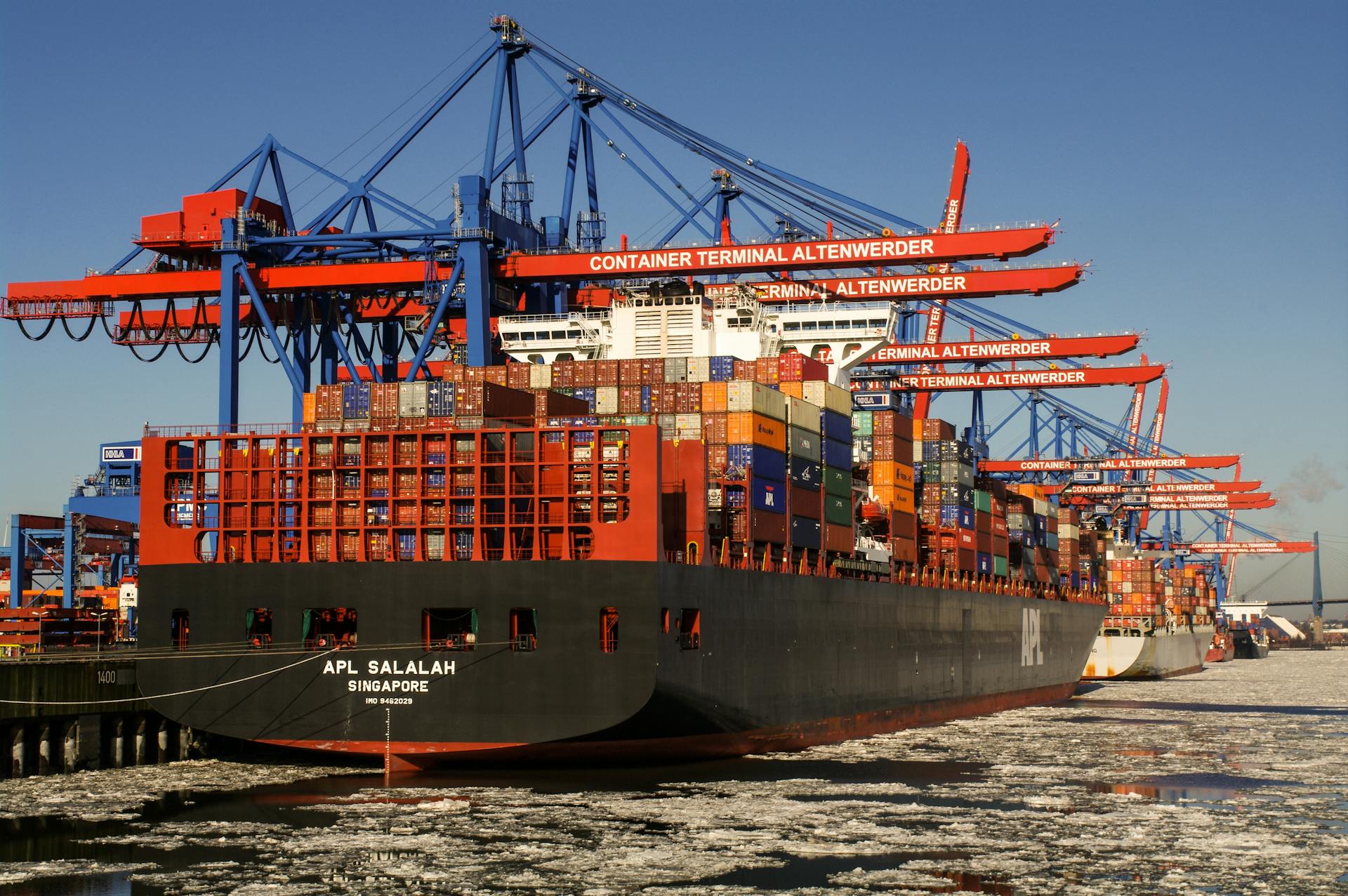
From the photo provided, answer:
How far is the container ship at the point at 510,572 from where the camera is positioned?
92.4ft

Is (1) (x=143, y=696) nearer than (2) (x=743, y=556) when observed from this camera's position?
Yes

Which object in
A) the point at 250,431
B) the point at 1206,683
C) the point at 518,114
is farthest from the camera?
the point at 1206,683

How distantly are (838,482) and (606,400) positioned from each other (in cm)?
747

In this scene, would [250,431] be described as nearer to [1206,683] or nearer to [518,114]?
[518,114]

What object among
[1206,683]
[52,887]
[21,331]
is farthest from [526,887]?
[1206,683]

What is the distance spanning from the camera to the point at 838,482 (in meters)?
39.6

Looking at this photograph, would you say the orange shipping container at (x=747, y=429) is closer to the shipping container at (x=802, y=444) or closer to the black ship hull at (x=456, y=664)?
the shipping container at (x=802, y=444)

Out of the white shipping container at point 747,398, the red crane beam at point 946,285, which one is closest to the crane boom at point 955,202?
the red crane beam at point 946,285

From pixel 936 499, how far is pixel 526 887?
3506cm

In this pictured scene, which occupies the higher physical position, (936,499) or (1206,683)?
(936,499)

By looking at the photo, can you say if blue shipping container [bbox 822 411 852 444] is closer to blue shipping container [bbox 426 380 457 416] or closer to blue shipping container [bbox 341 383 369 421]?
blue shipping container [bbox 426 380 457 416]

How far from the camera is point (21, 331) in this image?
50719 mm

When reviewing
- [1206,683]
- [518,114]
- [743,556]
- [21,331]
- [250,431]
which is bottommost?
[1206,683]

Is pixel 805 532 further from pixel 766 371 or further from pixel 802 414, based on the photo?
pixel 766 371
